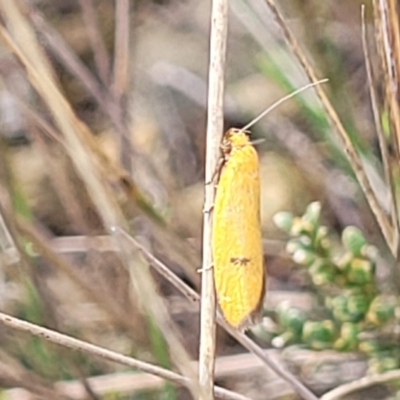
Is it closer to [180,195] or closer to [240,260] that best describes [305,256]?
[240,260]

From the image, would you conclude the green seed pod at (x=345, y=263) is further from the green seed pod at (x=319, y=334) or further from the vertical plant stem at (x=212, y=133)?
the vertical plant stem at (x=212, y=133)

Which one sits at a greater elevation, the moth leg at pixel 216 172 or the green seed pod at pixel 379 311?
the moth leg at pixel 216 172

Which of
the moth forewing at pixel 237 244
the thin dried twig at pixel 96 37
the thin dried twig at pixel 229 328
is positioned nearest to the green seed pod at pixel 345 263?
the thin dried twig at pixel 229 328

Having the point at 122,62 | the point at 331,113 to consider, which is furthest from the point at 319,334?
the point at 122,62

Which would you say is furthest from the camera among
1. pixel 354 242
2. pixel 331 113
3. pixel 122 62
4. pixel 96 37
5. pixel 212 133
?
pixel 96 37

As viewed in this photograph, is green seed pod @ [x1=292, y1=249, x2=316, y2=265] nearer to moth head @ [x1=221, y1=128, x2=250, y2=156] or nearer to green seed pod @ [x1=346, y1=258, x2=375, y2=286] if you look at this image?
green seed pod @ [x1=346, y1=258, x2=375, y2=286]

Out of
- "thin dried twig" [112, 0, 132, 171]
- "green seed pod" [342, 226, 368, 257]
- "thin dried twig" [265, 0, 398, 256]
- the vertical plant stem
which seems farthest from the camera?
"thin dried twig" [112, 0, 132, 171]

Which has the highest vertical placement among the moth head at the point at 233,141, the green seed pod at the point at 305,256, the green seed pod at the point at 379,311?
the moth head at the point at 233,141

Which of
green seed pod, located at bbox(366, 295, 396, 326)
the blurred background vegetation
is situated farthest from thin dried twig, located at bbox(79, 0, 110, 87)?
green seed pod, located at bbox(366, 295, 396, 326)
